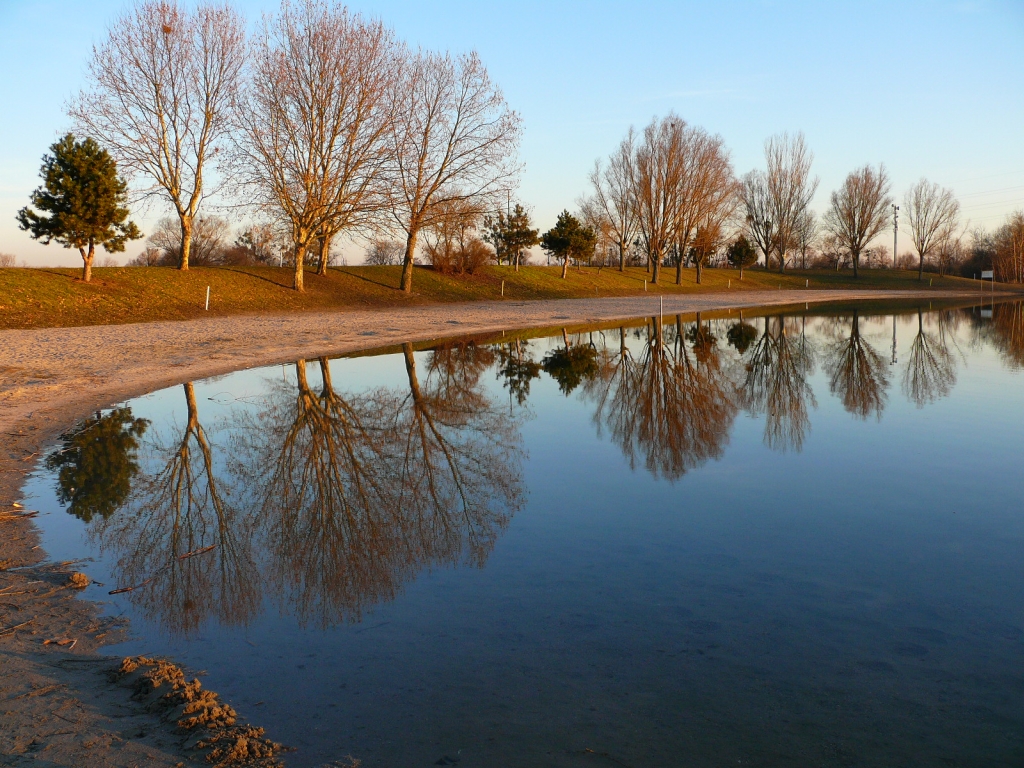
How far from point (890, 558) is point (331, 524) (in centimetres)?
430

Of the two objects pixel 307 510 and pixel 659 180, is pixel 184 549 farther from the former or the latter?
pixel 659 180

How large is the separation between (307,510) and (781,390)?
9625mm

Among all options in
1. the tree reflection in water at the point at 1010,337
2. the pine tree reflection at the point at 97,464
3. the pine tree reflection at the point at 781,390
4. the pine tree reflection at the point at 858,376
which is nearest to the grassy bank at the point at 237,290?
Result: the pine tree reflection at the point at 97,464

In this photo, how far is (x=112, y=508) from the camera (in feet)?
23.6

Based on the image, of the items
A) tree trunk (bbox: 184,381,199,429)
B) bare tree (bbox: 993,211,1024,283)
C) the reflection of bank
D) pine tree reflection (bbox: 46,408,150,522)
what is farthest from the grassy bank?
bare tree (bbox: 993,211,1024,283)

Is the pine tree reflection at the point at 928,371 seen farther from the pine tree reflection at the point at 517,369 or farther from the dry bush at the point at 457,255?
the dry bush at the point at 457,255

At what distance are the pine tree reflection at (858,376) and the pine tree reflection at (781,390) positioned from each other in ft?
1.64

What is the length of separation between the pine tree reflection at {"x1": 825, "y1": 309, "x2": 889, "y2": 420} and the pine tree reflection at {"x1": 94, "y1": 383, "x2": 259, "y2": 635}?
8881mm

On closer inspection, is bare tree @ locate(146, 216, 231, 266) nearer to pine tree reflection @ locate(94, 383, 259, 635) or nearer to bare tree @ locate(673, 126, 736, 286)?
bare tree @ locate(673, 126, 736, 286)

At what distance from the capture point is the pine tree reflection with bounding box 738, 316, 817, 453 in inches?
404

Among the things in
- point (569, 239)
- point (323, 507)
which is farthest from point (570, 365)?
point (569, 239)

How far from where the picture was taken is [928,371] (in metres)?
16.5

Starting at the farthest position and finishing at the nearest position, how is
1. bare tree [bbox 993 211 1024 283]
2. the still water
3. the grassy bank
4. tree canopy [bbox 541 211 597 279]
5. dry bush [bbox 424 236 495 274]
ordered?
1. bare tree [bbox 993 211 1024 283]
2. tree canopy [bbox 541 211 597 279]
3. dry bush [bbox 424 236 495 274]
4. the grassy bank
5. the still water

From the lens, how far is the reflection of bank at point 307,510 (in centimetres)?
525
